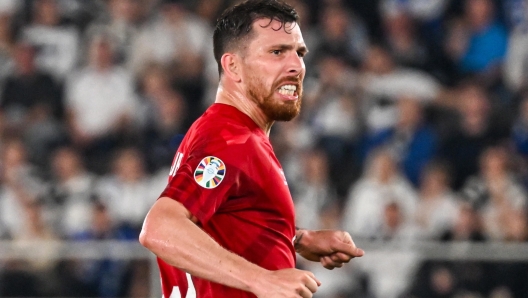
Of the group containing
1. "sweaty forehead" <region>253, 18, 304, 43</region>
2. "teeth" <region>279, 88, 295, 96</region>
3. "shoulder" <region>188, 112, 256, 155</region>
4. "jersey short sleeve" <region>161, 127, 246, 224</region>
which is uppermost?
"sweaty forehead" <region>253, 18, 304, 43</region>

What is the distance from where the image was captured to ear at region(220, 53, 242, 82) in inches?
137

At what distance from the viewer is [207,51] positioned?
31.4 feet

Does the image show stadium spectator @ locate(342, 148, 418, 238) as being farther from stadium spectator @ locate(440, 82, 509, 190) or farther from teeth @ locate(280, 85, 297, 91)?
teeth @ locate(280, 85, 297, 91)

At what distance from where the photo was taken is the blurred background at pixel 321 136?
7340 mm

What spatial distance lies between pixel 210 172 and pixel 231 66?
2.21 ft

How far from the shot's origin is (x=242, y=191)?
3.10 m

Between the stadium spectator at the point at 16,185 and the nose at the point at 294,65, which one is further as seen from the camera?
the stadium spectator at the point at 16,185

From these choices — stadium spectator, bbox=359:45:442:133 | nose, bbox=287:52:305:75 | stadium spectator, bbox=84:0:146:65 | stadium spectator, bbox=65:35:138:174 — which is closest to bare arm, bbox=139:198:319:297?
nose, bbox=287:52:305:75

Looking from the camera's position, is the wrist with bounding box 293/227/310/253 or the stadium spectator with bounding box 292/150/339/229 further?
the stadium spectator with bounding box 292/150/339/229

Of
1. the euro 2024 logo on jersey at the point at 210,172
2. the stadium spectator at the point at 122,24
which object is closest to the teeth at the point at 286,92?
the euro 2024 logo on jersey at the point at 210,172

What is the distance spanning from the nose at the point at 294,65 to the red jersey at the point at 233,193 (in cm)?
25

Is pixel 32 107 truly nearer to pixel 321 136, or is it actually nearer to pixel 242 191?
pixel 321 136

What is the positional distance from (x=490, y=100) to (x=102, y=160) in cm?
389

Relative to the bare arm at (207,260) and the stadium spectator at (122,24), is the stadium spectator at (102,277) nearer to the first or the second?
the stadium spectator at (122,24)
